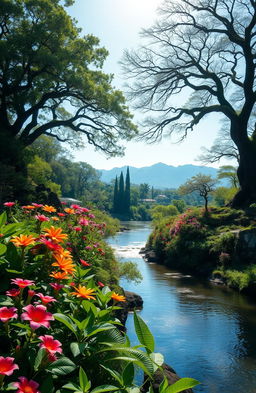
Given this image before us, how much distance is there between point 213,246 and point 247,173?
4.84m

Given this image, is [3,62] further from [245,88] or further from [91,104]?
[245,88]

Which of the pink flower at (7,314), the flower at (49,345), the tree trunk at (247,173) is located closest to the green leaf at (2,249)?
the pink flower at (7,314)

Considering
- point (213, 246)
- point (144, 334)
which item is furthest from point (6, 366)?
point (213, 246)

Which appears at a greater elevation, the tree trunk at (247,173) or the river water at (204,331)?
the tree trunk at (247,173)

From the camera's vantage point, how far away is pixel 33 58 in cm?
1480

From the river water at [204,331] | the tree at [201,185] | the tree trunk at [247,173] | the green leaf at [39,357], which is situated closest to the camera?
the green leaf at [39,357]

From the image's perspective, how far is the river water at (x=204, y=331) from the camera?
18.5 feet

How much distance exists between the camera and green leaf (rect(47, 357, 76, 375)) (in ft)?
4.87

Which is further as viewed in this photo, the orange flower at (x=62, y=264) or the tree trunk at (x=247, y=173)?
the tree trunk at (x=247, y=173)

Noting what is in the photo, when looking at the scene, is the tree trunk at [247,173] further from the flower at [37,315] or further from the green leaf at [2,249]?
the flower at [37,315]

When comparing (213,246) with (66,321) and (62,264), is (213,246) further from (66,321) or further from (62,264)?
(66,321)

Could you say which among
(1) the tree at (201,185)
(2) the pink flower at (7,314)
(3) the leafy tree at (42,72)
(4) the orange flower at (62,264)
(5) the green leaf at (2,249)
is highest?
(3) the leafy tree at (42,72)

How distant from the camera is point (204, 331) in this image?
7.59m

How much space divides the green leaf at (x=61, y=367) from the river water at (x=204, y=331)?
4385 mm
